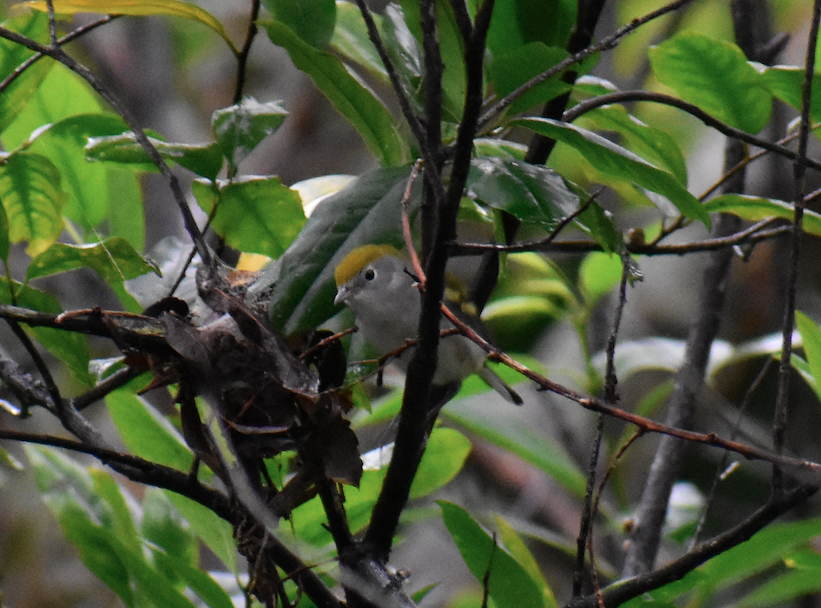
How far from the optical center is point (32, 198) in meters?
0.83

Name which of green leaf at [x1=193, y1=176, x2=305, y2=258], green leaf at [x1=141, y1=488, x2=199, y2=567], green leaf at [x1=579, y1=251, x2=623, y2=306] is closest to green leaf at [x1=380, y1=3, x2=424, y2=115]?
green leaf at [x1=193, y1=176, x2=305, y2=258]

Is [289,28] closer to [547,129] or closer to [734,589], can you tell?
[547,129]

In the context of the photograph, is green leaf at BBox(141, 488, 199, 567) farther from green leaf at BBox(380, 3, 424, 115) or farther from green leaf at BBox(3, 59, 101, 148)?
green leaf at BBox(380, 3, 424, 115)

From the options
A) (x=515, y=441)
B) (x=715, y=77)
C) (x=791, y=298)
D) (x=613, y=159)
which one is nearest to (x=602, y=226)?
(x=613, y=159)

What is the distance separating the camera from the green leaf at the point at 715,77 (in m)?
0.83

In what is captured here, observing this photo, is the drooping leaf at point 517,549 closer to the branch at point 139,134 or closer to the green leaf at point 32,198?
the branch at point 139,134

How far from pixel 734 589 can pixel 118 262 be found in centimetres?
270

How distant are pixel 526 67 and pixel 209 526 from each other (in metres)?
0.63

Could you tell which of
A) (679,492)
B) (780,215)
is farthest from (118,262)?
(679,492)

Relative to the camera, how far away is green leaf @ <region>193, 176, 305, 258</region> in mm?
790

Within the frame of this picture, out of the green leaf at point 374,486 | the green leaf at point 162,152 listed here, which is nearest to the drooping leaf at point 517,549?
the green leaf at point 374,486

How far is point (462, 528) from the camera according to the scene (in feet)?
2.59

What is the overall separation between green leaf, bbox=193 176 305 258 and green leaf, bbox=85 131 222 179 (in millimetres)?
46

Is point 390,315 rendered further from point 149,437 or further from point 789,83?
point 789,83
